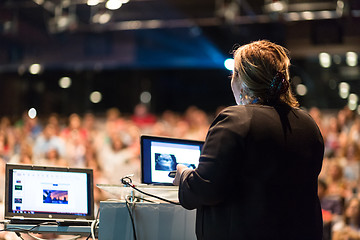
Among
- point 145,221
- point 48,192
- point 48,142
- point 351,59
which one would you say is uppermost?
point 351,59

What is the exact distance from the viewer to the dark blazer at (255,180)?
178 cm

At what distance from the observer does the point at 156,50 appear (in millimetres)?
10367

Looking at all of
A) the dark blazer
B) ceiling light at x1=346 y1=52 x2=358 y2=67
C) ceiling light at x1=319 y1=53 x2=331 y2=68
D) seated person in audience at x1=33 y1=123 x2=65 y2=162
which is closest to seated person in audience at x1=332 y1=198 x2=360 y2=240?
the dark blazer

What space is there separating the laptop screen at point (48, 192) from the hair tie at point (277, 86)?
1123 mm

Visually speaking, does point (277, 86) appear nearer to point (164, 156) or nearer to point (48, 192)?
point (164, 156)

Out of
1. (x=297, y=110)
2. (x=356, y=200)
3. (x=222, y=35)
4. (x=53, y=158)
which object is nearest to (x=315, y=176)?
(x=297, y=110)

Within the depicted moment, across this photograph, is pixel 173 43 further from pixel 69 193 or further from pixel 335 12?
pixel 69 193

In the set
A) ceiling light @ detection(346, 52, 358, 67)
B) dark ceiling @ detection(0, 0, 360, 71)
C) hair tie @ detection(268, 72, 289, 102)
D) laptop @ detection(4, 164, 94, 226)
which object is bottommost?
laptop @ detection(4, 164, 94, 226)

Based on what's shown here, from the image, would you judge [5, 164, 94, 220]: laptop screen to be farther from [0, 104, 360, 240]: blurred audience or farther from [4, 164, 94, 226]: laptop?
[0, 104, 360, 240]: blurred audience

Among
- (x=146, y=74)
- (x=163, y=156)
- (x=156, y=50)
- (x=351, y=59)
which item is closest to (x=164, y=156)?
(x=163, y=156)

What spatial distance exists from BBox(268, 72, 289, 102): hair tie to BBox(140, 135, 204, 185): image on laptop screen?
80 cm

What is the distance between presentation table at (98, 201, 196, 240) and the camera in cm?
223

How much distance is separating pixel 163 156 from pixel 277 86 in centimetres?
86

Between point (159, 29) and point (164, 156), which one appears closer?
point (164, 156)
